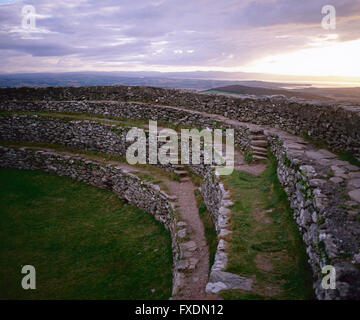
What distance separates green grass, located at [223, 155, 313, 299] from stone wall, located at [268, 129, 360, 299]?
0.78ft

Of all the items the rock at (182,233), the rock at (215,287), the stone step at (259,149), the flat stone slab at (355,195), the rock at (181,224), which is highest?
the stone step at (259,149)

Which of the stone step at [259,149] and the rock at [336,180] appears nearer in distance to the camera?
the rock at [336,180]

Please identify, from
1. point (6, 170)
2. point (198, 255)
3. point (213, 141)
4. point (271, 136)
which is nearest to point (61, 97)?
point (6, 170)

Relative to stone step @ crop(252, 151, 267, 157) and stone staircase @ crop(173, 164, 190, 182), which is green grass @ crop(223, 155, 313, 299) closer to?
stone step @ crop(252, 151, 267, 157)

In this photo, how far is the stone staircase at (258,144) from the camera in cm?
1047

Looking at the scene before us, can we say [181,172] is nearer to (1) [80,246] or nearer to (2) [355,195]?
(1) [80,246]

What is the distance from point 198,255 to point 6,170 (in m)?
15.2

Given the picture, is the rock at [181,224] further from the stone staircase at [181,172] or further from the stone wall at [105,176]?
the stone staircase at [181,172]

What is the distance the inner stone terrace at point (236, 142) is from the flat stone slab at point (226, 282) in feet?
0.06

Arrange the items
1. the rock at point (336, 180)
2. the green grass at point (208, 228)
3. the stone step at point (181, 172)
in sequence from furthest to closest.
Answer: the stone step at point (181, 172), the green grass at point (208, 228), the rock at point (336, 180)

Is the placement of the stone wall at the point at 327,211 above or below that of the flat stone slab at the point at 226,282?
above

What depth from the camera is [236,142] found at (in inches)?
499

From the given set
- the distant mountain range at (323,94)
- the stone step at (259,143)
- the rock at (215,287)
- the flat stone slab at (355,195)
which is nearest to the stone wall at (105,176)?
the rock at (215,287)

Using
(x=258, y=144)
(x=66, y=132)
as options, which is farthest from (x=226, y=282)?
(x=66, y=132)
